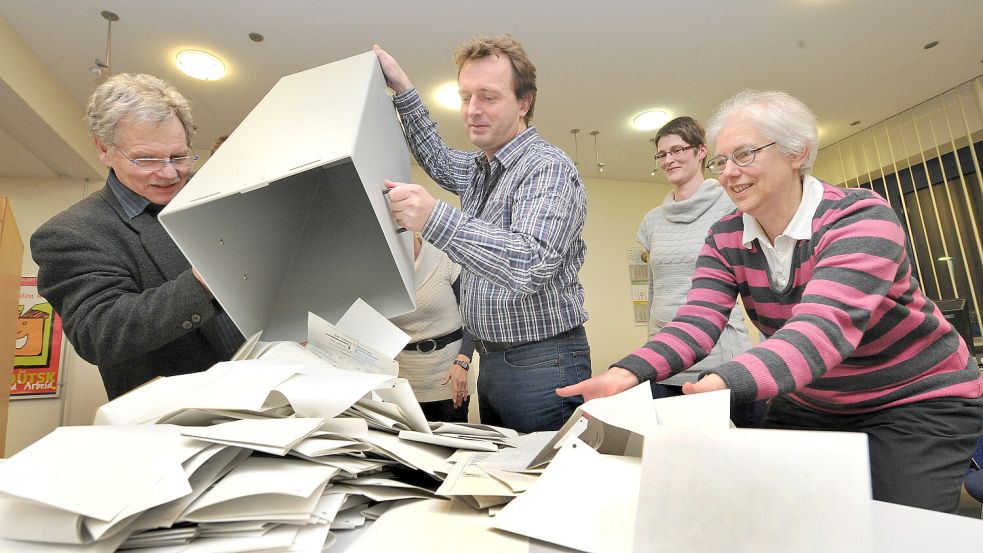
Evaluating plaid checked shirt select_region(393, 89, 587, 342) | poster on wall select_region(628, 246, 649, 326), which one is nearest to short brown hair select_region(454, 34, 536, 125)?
plaid checked shirt select_region(393, 89, 587, 342)

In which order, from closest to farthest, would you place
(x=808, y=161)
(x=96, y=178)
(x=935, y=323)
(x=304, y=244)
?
(x=935, y=323) < (x=808, y=161) < (x=304, y=244) < (x=96, y=178)

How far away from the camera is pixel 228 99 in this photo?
333cm

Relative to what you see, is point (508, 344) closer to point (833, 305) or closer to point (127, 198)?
point (833, 305)

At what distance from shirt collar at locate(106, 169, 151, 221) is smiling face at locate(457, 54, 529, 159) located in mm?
649

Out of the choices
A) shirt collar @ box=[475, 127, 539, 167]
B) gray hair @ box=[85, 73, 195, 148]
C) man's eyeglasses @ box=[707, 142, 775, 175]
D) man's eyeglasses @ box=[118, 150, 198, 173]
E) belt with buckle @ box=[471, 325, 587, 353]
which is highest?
gray hair @ box=[85, 73, 195, 148]

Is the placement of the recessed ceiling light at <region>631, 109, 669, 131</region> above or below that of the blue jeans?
above

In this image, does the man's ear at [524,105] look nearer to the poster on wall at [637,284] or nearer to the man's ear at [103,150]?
the man's ear at [103,150]

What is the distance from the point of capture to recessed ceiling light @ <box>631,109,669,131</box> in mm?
3815

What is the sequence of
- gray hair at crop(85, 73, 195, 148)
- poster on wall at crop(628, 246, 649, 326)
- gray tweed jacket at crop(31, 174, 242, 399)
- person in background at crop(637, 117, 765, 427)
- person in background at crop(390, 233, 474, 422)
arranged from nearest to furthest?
gray tweed jacket at crop(31, 174, 242, 399)
gray hair at crop(85, 73, 195, 148)
person in background at crop(637, 117, 765, 427)
person in background at crop(390, 233, 474, 422)
poster on wall at crop(628, 246, 649, 326)

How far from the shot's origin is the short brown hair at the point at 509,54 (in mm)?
1125

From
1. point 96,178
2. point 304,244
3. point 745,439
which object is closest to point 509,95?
point 304,244

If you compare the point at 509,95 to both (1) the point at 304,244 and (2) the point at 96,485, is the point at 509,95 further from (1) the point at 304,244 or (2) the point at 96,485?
(2) the point at 96,485

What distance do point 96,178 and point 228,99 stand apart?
1.35m

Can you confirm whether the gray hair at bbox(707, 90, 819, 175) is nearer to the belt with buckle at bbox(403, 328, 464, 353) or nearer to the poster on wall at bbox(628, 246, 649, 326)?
the belt with buckle at bbox(403, 328, 464, 353)
